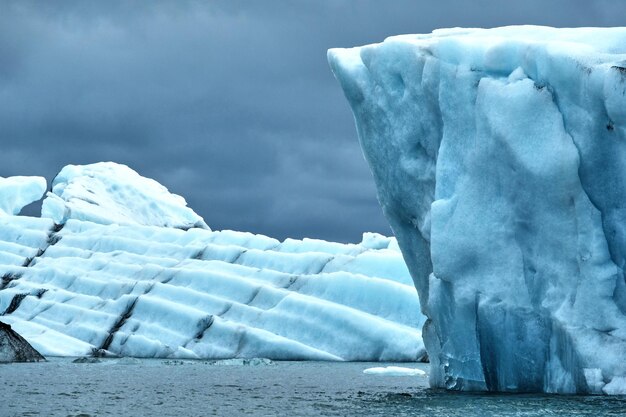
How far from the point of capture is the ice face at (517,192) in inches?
501

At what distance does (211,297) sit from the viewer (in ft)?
95.7

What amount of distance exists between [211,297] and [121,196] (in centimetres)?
1720

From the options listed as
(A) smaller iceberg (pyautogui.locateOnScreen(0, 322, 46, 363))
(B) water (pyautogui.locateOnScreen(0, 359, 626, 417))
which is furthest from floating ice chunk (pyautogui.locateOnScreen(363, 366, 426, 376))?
(A) smaller iceberg (pyautogui.locateOnScreen(0, 322, 46, 363))

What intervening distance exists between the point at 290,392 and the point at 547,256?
186 inches

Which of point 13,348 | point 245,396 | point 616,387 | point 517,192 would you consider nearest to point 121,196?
point 13,348

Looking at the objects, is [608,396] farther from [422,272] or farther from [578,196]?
[422,272]

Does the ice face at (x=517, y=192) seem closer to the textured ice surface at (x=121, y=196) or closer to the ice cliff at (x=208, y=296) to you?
the ice cliff at (x=208, y=296)

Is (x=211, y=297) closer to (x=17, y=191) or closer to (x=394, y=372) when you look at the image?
(x=394, y=372)

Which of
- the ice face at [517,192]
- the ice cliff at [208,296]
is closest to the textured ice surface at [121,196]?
the ice cliff at [208,296]

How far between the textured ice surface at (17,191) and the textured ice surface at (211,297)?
8066mm

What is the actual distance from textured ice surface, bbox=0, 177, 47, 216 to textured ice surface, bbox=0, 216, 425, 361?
8.07 meters

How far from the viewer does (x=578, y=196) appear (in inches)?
508

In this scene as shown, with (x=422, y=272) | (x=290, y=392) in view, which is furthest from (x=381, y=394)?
(x=422, y=272)

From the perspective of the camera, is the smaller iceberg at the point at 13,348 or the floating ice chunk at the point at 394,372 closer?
the floating ice chunk at the point at 394,372
